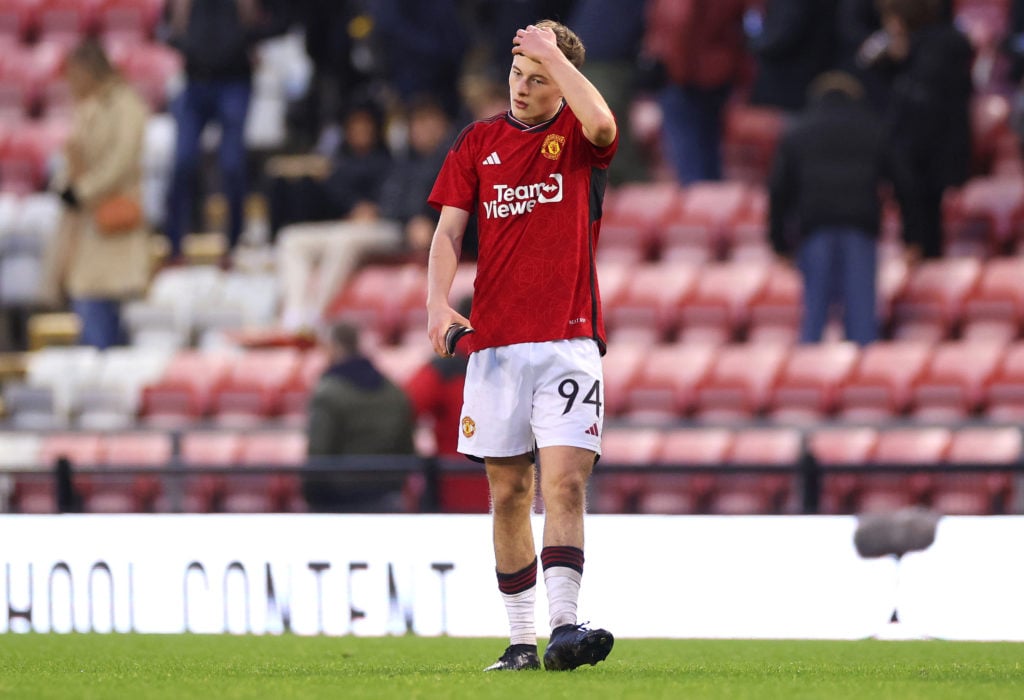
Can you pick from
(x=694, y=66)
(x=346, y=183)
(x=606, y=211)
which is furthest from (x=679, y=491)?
(x=346, y=183)

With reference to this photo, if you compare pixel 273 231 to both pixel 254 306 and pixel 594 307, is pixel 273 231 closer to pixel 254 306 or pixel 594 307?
pixel 254 306

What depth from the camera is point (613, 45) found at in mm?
13453

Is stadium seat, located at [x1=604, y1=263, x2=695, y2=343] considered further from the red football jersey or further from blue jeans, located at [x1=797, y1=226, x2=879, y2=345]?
the red football jersey

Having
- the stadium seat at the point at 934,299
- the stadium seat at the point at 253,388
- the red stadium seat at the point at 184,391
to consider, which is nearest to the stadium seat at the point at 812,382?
the stadium seat at the point at 934,299

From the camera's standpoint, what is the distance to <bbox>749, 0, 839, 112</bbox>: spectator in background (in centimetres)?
1280

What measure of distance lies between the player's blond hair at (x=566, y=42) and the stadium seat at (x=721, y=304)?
20.9 ft

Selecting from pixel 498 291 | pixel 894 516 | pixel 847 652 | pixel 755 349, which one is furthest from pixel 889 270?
pixel 498 291

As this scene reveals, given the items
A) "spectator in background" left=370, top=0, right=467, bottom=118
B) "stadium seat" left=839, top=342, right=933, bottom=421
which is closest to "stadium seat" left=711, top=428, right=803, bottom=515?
"stadium seat" left=839, top=342, right=933, bottom=421

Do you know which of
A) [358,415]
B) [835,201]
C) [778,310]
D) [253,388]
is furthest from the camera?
[253,388]

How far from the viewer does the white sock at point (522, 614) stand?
6.16 meters

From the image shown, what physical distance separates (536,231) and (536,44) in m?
0.58

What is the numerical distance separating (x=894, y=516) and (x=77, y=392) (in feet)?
23.1

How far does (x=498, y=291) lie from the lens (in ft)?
19.9

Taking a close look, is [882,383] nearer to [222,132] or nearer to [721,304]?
[721,304]
